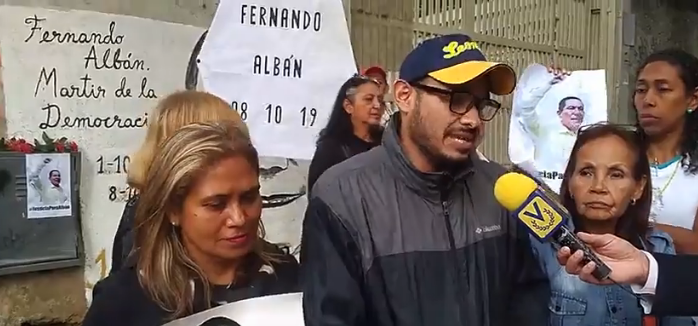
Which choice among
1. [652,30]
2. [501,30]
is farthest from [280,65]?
[652,30]

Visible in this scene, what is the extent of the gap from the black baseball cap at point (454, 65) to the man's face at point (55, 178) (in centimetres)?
200

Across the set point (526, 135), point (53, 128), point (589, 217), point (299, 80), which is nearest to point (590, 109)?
point (526, 135)

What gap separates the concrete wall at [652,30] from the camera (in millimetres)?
7223

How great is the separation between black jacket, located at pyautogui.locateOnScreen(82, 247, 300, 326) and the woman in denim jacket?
817 mm

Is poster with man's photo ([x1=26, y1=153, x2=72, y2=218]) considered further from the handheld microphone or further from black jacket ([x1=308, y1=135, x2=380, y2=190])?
the handheld microphone

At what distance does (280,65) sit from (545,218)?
2395 mm

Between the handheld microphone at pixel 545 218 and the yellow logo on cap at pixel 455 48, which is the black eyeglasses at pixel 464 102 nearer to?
the yellow logo on cap at pixel 455 48

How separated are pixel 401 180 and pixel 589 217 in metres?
0.80

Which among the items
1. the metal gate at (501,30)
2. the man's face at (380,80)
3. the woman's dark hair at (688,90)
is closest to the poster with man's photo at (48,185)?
the man's face at (380,80)

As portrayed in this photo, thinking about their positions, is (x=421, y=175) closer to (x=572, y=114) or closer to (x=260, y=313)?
(x=260, y=313)

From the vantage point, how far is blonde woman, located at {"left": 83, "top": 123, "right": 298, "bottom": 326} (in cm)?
192

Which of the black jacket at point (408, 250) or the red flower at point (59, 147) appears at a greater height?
the red flower at point (59, 147)

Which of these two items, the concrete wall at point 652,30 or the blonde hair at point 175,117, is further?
→ the concrete wall at point 652,30

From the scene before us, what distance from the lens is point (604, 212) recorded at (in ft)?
7.96
